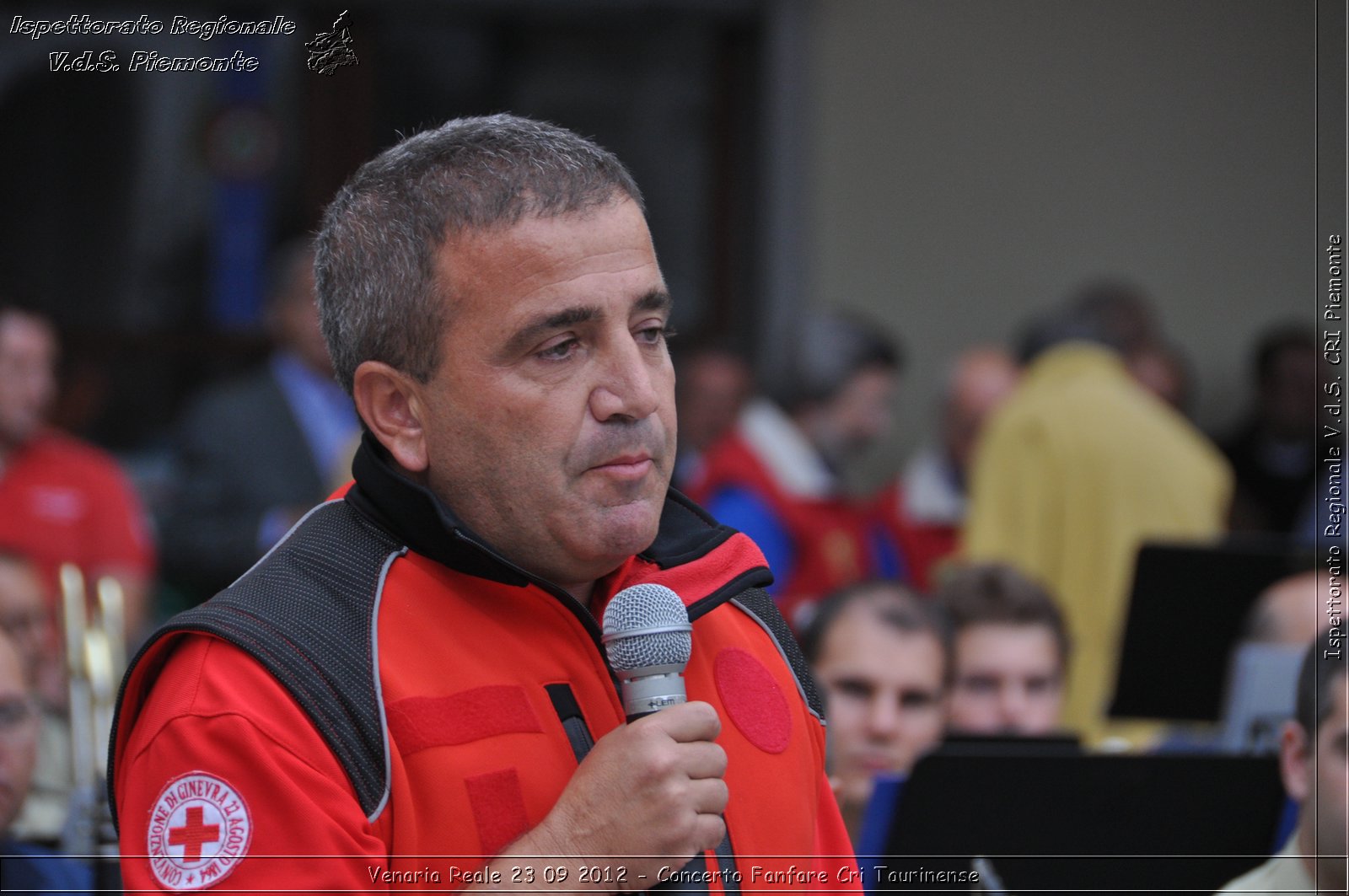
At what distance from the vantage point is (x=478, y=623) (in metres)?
2.00

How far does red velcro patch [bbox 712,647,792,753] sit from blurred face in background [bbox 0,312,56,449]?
4519 millimetres

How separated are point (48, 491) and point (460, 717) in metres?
4.57

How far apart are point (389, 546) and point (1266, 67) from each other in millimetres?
7994

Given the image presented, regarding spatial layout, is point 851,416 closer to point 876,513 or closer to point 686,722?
point 876,513

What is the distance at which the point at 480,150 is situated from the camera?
201cm

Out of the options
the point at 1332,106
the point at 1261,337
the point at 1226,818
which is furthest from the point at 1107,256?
the point at 1226,818

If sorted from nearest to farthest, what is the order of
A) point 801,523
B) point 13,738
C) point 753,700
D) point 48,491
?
point 753,700 → point 13,738 → point 48,491 → point 801,523

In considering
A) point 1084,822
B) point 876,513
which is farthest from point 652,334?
point 876,513

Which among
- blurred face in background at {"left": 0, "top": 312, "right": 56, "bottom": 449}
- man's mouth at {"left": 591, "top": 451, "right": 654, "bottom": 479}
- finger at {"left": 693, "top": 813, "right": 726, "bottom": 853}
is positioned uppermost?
blurred face in background at {"left": 0, "top": 312, "right": 56, "bottom": 449}

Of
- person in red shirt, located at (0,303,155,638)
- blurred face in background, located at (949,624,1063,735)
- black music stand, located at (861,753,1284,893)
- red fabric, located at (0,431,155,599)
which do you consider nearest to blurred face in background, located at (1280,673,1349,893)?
black music stand, located at (861,753,1284,893)

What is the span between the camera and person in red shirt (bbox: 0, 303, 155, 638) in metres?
5.90

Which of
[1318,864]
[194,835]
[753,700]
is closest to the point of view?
[194,835]

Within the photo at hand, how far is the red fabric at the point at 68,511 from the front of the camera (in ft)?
19.4

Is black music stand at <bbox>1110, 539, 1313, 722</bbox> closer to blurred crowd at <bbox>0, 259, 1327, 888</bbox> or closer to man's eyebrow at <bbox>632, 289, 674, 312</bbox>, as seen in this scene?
blurred crowd at <bbox>0, 259, 1327, 888</bbox>
